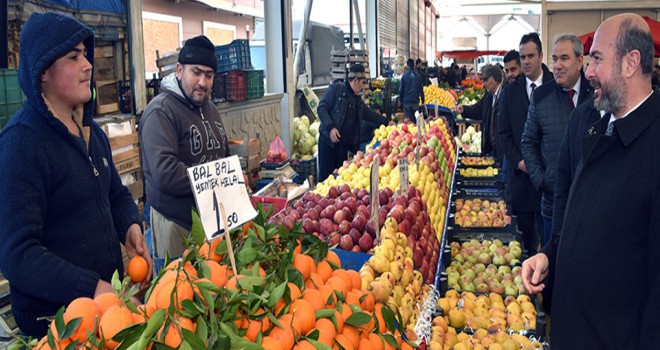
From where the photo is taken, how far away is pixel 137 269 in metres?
2.19

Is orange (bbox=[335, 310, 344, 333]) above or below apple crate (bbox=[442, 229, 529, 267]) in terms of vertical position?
above

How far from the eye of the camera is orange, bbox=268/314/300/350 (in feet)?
5.02

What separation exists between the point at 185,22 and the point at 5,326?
60.0 ft

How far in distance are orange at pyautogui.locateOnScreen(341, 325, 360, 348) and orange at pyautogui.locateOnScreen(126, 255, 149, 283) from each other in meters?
0.81

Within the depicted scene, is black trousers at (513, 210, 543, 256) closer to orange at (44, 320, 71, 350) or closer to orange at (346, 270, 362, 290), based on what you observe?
orange at (346, 270, 362, 290)

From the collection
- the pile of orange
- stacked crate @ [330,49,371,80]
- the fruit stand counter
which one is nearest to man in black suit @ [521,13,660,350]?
the pile of orange

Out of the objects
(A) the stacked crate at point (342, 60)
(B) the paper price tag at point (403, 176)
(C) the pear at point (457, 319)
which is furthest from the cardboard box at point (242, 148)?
(C) the pear at point (457, 319)

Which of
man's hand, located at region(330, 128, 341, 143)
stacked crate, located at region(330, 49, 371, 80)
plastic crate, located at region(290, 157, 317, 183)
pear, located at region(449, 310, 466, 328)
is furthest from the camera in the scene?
stacked crate, located at region(330, 49, 371, 80)

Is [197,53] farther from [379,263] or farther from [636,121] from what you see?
[636,121]

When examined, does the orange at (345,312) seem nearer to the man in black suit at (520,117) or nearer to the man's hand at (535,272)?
the man's hand at (535,272)

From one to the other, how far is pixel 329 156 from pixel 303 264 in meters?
5.44

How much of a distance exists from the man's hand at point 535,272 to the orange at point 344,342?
93cm

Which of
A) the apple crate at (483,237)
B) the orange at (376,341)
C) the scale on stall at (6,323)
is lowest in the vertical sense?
the apple crate at (483,237)

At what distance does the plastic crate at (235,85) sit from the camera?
25.3 ft
